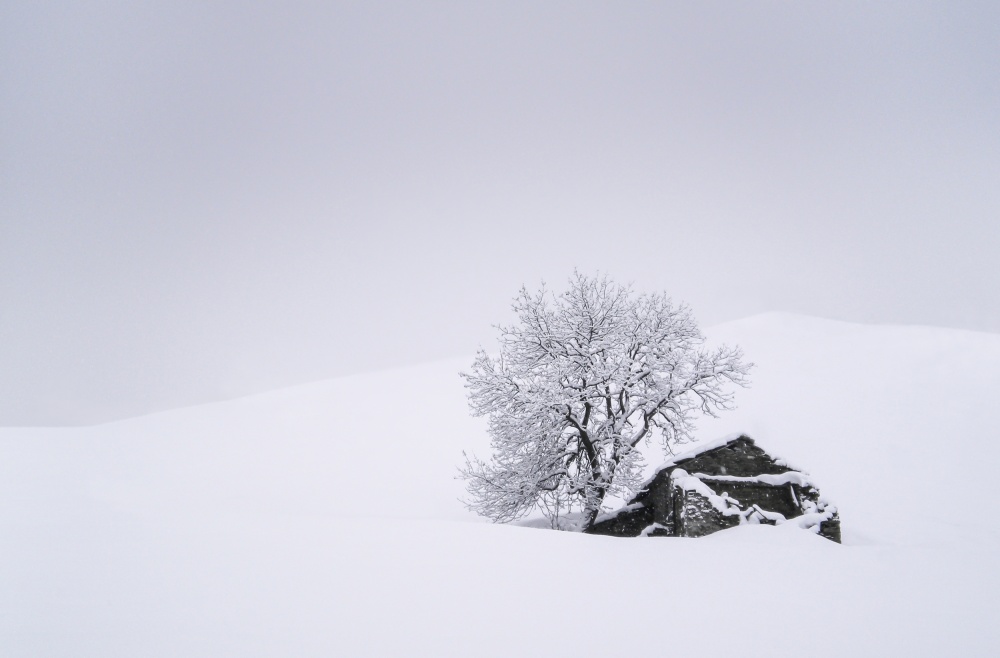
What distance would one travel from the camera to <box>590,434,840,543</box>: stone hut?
42.8ft

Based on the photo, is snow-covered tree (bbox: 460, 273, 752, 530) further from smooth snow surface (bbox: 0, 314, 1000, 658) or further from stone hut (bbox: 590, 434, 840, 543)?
smooth snow surface (bbox: 0, 314, 1000, 658)

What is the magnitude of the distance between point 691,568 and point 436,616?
4313 millimetres

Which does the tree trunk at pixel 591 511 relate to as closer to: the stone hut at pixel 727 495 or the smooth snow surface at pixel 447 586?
the stone hut at pixel 727 495

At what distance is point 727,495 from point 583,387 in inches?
190

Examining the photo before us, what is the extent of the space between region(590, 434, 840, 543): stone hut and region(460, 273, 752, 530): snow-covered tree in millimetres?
1571

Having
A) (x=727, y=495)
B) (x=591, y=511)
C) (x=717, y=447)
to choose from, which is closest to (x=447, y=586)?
(x=727, y=495)

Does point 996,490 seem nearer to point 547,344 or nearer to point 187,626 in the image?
point 547,344

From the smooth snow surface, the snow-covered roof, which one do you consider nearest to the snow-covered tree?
the snow-covered roof

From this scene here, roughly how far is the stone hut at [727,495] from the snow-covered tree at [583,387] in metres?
1.57

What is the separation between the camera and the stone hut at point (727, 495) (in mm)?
13031

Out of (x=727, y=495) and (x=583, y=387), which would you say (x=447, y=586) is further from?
(x=583, y=387)

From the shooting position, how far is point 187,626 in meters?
6.52

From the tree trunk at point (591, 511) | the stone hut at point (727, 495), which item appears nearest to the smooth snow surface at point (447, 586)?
the stone hut at point (727, 495)

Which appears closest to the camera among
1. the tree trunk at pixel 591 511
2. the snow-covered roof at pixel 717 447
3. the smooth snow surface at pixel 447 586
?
the smooth snow surface at pixel 447 586
